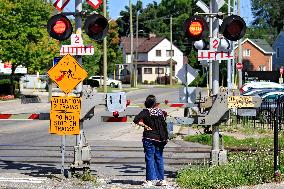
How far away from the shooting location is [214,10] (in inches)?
499

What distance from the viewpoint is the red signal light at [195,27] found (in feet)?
39.5

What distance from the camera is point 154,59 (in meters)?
101

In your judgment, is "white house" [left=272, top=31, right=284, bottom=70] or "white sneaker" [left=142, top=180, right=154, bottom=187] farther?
"white house" [left=272, top=31, right=284, bottom=70]

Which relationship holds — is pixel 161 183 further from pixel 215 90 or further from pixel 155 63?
pixel 155 63

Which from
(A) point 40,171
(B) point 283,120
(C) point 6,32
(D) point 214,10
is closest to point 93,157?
(A) point 40,171

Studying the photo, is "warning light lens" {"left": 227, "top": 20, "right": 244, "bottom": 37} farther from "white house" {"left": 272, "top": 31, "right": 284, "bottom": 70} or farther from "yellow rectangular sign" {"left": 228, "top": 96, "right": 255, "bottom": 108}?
"white house" {"left": 272, "top": 31, "right": 284, "bottom": 70}

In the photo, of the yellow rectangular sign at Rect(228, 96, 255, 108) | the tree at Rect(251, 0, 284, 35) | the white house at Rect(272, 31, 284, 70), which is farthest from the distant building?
the yellow rectangular sign at Rect(228, 96, 255, 108)

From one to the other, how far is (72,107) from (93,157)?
13.8ft

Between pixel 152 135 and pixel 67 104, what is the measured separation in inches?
77.7

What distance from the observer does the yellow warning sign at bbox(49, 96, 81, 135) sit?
12297 millimetres

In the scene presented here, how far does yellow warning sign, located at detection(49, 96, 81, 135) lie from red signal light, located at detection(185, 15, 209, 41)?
2.40m

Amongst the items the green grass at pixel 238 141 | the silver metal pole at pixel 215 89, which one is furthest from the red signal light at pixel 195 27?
the green grass at pixel 238 141

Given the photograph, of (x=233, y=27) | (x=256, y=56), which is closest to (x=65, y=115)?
(x=233, y=27)

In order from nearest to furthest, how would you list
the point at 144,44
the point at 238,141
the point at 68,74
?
the point at 68,74 < the point at 238,141 < the point at 144,44
